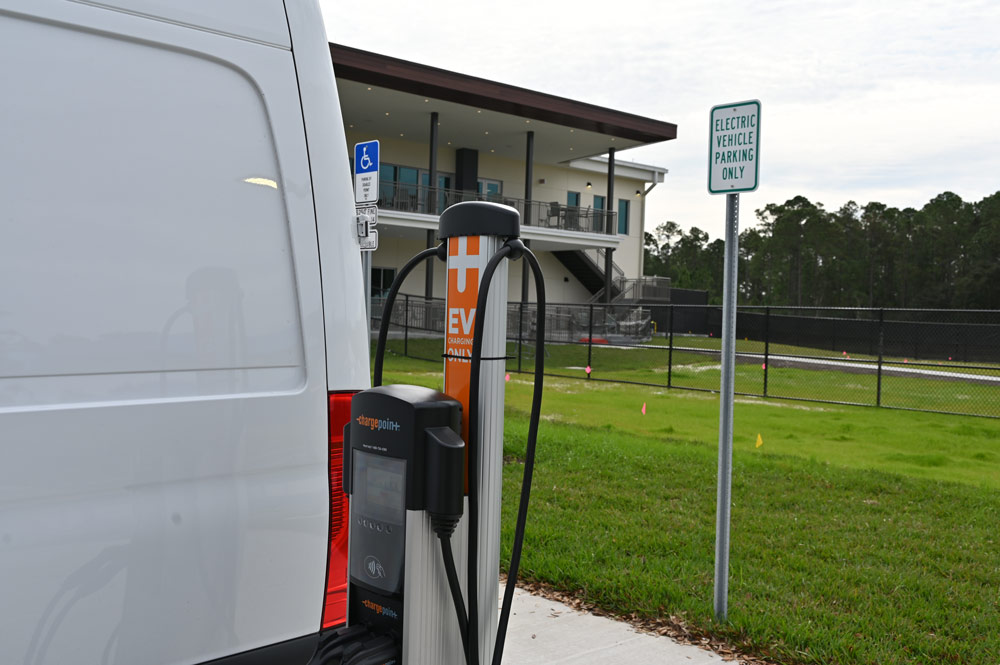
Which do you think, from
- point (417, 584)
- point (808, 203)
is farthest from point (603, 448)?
point (808, 203)

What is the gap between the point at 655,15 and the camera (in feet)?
34.5

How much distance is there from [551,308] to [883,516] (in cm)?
2338

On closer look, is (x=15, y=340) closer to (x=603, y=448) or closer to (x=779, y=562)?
(x=779, y=562)

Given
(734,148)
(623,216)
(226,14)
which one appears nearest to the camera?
(226,14)

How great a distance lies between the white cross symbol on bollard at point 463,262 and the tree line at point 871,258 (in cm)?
7006

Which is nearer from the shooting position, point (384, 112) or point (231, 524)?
point (231, 524)

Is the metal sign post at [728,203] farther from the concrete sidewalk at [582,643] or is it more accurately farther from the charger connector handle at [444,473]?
the charger connector handle at [444,473]

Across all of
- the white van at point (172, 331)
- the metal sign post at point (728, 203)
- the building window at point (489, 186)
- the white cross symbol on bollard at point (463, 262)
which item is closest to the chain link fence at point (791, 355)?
the metal sign post at point (728, 203)

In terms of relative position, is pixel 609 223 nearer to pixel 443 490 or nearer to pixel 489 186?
pixel 489 186

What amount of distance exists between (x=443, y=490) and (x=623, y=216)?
44.4 metres

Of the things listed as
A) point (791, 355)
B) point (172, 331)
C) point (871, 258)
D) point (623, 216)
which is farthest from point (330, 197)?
point (871, 258)

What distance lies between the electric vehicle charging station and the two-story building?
25279 mm

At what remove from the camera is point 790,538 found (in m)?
5.81

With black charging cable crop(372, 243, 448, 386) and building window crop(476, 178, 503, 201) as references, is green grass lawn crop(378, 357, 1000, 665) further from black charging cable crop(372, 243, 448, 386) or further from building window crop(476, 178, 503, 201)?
building window crop(476, 178, 503, 201)
